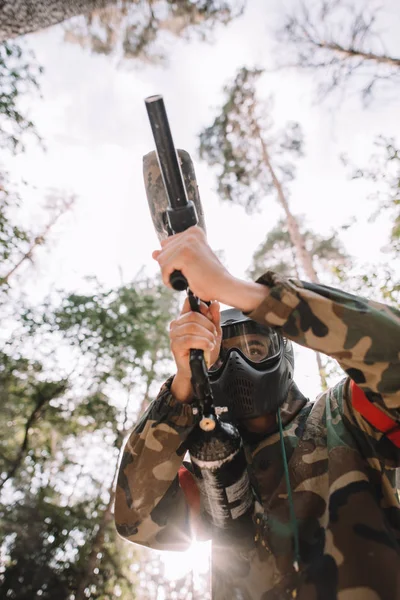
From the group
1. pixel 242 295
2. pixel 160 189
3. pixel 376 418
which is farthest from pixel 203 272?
pixel 376 418

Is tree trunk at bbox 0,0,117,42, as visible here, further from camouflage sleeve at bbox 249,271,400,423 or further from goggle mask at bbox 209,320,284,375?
camouflage sleeve at bbox 249,271,400,423

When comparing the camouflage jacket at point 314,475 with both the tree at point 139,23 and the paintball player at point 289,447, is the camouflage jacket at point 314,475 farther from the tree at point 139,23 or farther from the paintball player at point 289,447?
the tree at point 139,23

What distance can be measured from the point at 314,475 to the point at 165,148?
199 cm

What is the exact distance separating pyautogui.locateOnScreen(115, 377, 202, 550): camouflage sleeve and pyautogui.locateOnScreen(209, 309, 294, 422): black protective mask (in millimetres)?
467

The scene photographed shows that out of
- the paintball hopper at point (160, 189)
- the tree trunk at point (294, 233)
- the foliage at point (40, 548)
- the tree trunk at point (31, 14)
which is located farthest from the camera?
the tree trunk at point (294, 233)

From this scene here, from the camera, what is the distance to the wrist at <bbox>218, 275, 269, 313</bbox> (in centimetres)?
161

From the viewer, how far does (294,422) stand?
2436 mm

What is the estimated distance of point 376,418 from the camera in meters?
1.75

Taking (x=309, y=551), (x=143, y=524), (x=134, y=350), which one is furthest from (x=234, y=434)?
(x=134, y=350)

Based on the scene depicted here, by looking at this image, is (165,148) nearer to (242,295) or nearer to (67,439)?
(242,295)

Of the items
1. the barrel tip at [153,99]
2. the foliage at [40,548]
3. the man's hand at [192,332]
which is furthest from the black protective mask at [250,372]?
the foliage at [40,548]

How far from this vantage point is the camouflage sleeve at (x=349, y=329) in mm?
1506

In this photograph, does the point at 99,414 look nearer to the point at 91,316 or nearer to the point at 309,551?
the point at 91,316

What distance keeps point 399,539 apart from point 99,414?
12.9 meters
